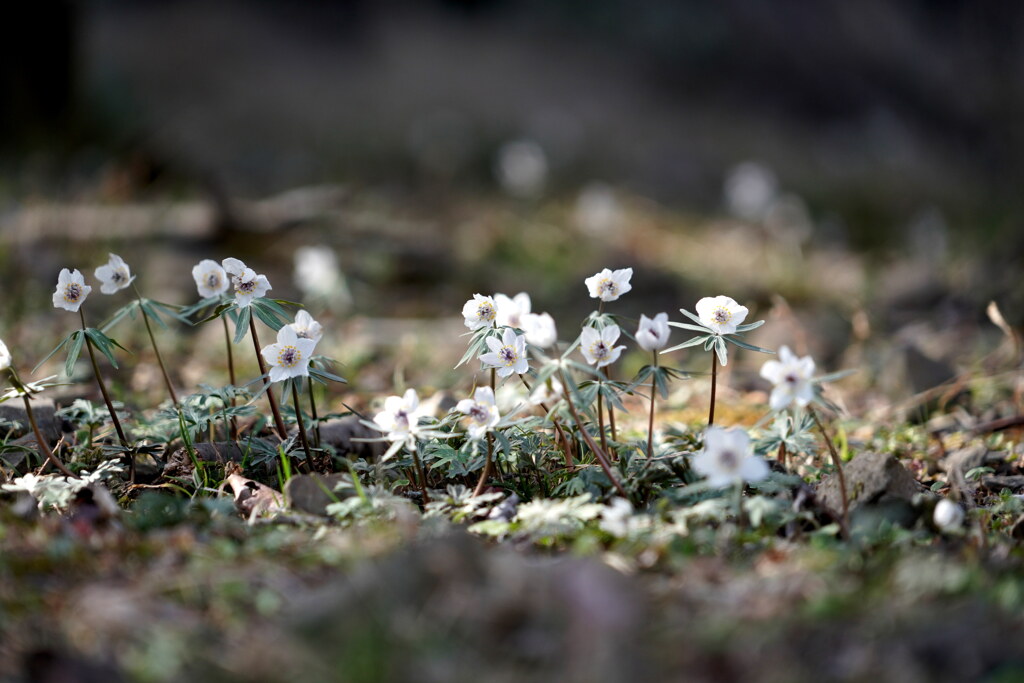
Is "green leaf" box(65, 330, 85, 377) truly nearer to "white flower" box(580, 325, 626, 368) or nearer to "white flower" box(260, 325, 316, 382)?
"white flower" box(260, 325, 316, 382)

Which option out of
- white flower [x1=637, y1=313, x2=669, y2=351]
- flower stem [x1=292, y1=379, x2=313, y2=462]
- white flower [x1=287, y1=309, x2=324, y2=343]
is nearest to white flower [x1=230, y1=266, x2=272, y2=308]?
white flower [x1=287, y1=309, x2=324, y2=343]

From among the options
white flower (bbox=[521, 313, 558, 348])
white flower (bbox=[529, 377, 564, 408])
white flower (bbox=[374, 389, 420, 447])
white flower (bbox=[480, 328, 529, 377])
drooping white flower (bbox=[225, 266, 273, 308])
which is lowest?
white flower (bbox=[374, 389, 420, 447])

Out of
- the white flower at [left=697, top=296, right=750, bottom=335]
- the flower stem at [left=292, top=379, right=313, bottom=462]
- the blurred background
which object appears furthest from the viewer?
the blurred background

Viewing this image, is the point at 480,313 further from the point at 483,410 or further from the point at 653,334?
the point at 653,334

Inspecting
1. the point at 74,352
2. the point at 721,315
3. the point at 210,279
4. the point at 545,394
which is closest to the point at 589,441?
the point at 545,394

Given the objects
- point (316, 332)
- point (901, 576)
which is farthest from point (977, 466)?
point (316, 332)

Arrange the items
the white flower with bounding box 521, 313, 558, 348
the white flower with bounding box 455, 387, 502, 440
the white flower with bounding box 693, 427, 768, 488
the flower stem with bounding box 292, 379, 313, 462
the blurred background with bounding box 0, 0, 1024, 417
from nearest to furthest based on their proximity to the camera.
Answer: the white flower with bounding box 693, 427, 768, 488, the white flower with bounding box 521, 313, 558, 348, the white flower with bounding box 455, 387, 502, 440, the flower stem with bounding box 292, 379, 313, 462, the blurred background with bounding box 0, 0, 1024, 417
